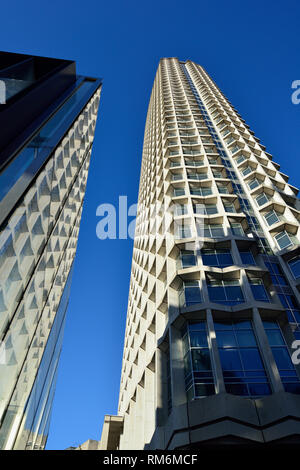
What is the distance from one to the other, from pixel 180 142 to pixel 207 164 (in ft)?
25.9

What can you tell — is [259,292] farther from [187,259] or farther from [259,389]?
[259,389]

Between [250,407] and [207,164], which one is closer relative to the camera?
[250,407]

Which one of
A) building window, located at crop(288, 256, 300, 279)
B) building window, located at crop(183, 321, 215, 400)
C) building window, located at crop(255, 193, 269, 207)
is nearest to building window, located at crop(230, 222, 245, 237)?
building window, located at crop(288, 256, 300, 279)

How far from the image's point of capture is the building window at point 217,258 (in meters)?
22.4

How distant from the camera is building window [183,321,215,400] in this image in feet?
50.0

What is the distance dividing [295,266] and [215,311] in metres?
8.98

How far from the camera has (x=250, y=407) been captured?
1348 cm

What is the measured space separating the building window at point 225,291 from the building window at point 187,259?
234 centimetres

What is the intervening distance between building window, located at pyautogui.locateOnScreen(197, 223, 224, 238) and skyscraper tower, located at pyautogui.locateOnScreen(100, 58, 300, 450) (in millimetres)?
84

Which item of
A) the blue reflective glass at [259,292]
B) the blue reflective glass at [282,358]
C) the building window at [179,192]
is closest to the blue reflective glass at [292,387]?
the blue reflective glass at [282,358]

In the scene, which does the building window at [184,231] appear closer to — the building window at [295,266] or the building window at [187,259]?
the building window at [187,259]

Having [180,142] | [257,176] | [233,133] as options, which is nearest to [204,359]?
[257,176]
